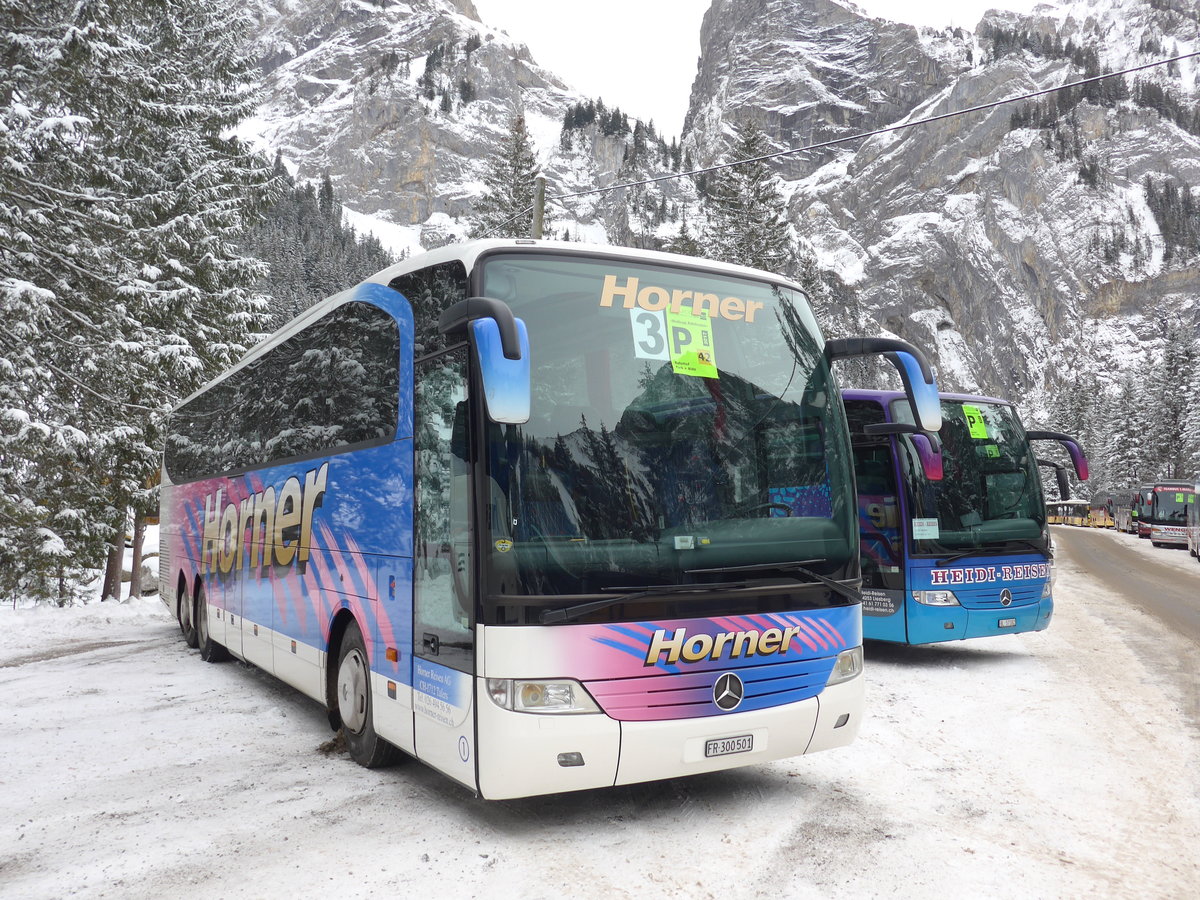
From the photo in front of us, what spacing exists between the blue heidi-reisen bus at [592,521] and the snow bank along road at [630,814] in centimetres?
38

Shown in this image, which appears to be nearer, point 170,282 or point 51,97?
point 51,97

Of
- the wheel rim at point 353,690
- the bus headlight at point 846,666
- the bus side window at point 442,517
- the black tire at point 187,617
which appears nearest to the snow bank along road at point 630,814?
the wheel rim at point 353,690

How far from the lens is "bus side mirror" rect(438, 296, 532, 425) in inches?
158

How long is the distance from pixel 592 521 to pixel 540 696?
89cm

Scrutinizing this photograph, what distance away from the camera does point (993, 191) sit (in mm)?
193500

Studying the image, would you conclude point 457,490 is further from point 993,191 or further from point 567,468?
point 993,191

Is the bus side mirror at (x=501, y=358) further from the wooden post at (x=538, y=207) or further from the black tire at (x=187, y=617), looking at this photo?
the wooden post at (x=538, y=207)

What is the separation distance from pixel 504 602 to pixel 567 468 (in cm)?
73

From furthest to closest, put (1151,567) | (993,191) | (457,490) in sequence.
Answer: (993,191) < (1151,567) < (457,490)

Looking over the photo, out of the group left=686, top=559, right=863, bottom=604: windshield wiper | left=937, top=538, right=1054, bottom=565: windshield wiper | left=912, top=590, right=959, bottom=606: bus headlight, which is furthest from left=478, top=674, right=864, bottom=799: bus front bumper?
left=937, top=538, right=1054, bottom=565: windshield wiper

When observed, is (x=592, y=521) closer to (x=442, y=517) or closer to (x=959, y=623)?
(x=442, y=517)

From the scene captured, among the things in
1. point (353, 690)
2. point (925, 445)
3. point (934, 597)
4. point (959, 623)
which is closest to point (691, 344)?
point (353, 690)

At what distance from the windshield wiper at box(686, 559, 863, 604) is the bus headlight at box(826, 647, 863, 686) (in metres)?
0.31

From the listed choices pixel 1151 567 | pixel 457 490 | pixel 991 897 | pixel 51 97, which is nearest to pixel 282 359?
pixel 457 490
